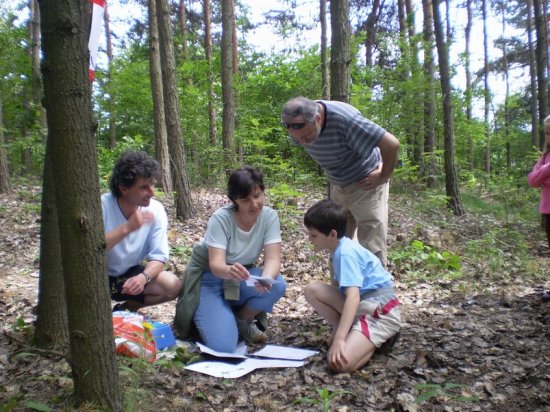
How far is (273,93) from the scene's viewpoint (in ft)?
48.8

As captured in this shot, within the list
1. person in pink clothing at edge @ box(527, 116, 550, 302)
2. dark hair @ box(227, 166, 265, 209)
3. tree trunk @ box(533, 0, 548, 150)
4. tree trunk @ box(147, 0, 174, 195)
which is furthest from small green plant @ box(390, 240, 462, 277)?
tree trunk @ box(533, 0, 548, 150)

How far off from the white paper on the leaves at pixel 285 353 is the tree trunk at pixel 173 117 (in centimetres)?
464

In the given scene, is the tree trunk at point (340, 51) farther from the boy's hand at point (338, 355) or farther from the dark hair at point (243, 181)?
the boy's hand at point (338, 355)

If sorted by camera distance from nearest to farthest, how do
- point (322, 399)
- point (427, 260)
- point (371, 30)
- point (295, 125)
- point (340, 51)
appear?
point (322, 399) < point (295, 125) < point (340, 51) < point (427, 260) < point (371, 30)

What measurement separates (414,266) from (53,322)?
14.6 feet

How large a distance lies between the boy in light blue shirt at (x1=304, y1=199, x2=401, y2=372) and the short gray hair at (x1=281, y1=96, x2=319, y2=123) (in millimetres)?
646

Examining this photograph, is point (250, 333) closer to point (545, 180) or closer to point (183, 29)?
point (545, 180)

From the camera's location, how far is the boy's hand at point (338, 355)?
281cm

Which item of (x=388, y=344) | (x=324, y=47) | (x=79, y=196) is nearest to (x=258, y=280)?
(x=388, y=344)

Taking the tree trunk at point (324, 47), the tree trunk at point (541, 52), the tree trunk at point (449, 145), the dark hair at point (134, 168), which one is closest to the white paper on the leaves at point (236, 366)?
the dark hair at point (134, 168)

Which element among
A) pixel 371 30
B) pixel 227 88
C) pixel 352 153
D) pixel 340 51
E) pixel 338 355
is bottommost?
pixel 338 355

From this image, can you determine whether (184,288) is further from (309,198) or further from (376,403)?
(309,198)

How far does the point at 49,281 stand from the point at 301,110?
202cm

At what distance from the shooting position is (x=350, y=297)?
2918mm
